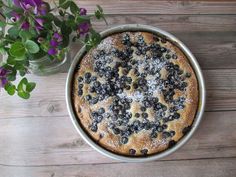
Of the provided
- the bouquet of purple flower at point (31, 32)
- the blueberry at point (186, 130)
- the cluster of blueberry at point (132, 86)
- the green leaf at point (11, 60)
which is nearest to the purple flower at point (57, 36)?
the bouquet of purple flower at point (31, 32)

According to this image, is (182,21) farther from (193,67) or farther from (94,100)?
(94,100)

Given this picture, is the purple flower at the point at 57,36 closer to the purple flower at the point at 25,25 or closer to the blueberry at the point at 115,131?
the purple flower at the point at 25,25

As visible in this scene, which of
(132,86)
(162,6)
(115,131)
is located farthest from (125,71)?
(162,6)

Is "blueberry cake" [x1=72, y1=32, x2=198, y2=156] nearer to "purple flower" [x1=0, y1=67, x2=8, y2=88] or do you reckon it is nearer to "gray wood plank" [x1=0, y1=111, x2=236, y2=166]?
"gray wood plank" [x1=0, y1=111, x2=236, y2=166]

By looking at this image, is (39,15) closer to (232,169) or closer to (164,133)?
(164,133)

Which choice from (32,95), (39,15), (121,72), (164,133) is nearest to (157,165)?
(164,133)
